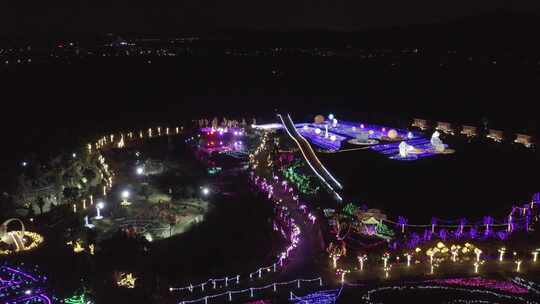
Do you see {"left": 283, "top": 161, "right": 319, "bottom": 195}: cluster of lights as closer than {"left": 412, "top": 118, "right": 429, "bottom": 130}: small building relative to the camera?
Yes

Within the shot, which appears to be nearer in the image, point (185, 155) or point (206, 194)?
point (206, 194)

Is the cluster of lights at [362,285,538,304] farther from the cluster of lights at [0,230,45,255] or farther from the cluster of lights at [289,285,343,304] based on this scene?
the cluster of lights at [0,230,45,255]

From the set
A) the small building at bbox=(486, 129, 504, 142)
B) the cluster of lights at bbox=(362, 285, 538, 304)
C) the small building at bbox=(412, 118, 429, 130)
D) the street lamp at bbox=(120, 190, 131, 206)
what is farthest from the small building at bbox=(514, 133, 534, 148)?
the street lamp at bbox=(120, 190, 131, 206)

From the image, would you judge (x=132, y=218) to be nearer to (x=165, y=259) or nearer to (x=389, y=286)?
(x=165, y=259)

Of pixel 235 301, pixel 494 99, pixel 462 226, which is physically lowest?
pixel 235 301

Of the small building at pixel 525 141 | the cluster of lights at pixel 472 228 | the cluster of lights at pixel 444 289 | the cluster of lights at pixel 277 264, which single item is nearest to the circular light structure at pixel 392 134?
the small building at pixel 525 141

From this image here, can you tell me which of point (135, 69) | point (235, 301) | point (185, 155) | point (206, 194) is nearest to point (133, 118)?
point (185, 155)

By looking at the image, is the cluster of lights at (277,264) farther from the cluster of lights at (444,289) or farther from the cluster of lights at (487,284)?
the cluster of lights at (487,284)

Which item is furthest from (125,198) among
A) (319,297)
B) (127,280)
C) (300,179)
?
(319,297)
